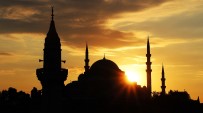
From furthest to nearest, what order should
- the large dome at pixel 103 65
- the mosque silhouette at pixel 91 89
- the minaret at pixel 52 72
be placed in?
the large dome at pixel 103 65 < the mosque silhouette at pixel 91 89 < the minaret at pixel 52 72

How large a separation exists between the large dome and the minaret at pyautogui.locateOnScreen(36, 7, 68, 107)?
11.1 meters

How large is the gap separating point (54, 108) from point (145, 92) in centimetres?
1824

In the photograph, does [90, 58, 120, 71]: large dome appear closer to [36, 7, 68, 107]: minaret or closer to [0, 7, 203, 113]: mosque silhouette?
[0, 7, 203, 113]: mosque silhouette

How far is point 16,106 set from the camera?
192 feet

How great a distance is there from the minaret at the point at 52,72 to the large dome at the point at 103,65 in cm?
1112

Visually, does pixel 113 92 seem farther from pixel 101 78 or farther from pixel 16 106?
pixel 16 106

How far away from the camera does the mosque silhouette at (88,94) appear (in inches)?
2007

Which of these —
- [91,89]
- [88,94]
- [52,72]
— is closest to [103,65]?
[91,89]

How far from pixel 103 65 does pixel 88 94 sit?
19.0 feet

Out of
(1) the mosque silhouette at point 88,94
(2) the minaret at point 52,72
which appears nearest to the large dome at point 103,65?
(1) the mosque silhouette at point 88,94

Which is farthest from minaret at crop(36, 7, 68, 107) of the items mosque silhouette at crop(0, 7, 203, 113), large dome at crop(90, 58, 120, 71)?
large dome at crop(90, 58, 120, 71)

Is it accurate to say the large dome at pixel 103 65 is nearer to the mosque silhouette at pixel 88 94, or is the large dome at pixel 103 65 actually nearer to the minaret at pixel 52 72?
the mosque silhouette at pixel 88 94

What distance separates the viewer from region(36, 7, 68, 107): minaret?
5038cm

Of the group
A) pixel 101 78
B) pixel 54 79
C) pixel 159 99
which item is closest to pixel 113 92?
pixel 101 78
